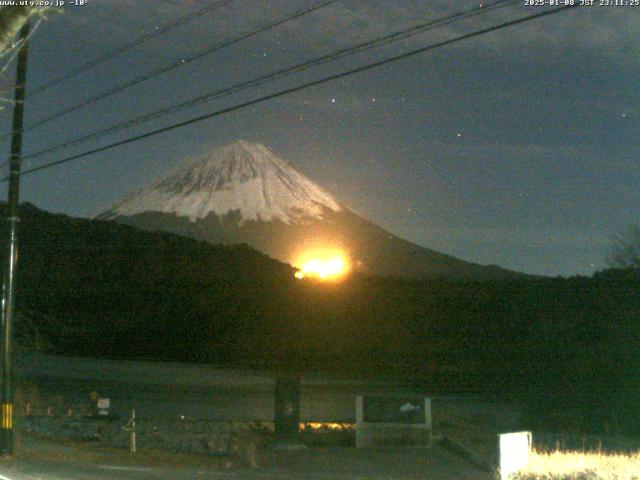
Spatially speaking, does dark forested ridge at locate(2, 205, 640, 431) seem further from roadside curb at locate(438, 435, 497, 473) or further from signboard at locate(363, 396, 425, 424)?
signboard at locate(363, 396, 425, 424)

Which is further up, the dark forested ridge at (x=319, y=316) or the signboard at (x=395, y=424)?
the dark forested ridge at (x=319, y=316)

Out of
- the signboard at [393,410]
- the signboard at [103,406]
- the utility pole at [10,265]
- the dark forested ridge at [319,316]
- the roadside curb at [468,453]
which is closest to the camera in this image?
the utility pole at [10,265]

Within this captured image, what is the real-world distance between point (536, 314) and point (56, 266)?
43.1 meters

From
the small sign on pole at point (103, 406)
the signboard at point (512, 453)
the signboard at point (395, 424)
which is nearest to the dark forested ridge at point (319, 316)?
the signboard at point (395, 424)

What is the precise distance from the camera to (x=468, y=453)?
798 inches

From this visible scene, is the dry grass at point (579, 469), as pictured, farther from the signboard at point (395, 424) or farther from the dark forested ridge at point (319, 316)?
the dark forested ridge at point (319, 316)

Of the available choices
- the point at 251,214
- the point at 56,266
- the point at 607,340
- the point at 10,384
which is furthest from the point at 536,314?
the point at 251,214

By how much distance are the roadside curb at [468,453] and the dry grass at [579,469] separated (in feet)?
13.8

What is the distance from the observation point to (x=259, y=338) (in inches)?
2790

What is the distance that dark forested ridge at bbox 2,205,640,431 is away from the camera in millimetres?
53031

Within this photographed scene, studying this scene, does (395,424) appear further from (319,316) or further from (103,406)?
(319,316)

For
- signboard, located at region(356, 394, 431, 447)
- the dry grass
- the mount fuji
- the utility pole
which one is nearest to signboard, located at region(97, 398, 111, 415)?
the utility pole

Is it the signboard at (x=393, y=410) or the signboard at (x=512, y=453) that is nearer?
the signboard at (x=512, y=453)

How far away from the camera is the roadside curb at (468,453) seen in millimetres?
17945
